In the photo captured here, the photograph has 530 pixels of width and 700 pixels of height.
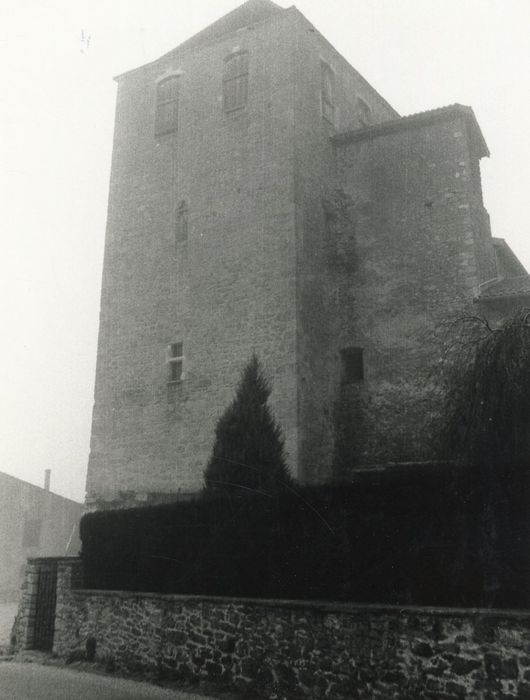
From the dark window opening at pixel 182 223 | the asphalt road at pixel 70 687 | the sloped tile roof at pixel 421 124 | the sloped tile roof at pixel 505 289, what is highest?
the sloped tile roof at pixel 421 124

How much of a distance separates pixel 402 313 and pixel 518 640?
36.2ft

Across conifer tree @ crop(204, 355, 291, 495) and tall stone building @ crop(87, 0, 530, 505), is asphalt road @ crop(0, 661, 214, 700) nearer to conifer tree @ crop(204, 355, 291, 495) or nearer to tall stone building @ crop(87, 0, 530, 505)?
conifer tree @ crop(204, 355, 291, 495)

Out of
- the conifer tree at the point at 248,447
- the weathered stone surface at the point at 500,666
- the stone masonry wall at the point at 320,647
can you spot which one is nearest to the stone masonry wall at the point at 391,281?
the conifer tree at the point at 248,447

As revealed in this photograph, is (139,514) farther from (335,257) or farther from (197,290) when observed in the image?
(335,257)

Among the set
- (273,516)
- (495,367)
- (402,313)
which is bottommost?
(273,516)

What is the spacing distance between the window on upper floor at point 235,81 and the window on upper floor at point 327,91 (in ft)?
6.99

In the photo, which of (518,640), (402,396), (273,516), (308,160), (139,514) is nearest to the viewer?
(518,640)

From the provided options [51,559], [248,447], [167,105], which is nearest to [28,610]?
[51,559]

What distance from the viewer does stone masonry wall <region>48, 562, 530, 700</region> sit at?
292 inches

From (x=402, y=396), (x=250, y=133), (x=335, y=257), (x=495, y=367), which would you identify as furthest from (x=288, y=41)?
(x=495, y=367)

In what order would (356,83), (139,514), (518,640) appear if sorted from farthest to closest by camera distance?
(356,83), (139,514), (518,640)

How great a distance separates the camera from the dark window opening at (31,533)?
38594 millimetres

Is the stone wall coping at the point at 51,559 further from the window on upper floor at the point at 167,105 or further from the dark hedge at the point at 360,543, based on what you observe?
the window on upper floor at the point at 167,105

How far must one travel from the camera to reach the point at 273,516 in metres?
10.6
